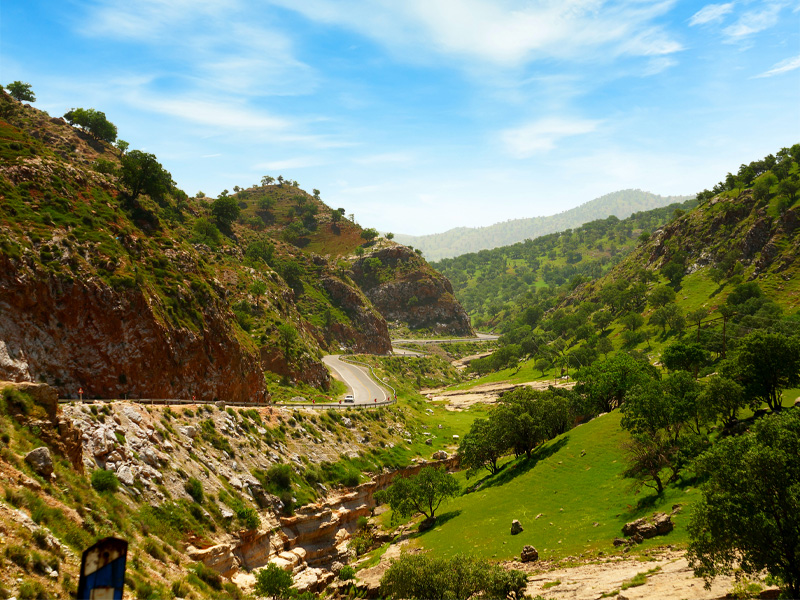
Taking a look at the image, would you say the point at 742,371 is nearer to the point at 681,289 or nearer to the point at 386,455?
the point at 386,455

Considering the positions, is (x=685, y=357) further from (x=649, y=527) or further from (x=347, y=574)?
(x=347, y=574)

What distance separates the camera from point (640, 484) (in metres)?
44.0

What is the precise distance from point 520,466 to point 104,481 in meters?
51.6

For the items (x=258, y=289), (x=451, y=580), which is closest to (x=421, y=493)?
(x=451, y=580)

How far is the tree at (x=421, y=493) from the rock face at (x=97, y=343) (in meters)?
28.6

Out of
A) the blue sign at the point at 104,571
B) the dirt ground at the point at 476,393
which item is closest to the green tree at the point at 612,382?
the dirt ground at the point at 476,393

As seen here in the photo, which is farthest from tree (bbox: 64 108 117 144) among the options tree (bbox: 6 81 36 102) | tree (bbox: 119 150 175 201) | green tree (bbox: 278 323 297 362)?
green tree (bbox: 278 323 297 362)

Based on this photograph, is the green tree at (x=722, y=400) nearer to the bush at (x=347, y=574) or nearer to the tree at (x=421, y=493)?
the tree at (x=421, y=493)

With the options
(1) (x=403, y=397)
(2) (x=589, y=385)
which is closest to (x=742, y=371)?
(2) (x=589, y=385)

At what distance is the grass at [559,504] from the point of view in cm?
4072

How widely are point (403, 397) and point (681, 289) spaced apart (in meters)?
110

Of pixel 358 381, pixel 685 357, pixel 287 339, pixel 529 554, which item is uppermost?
pixel 287 339

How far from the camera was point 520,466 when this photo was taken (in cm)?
6588

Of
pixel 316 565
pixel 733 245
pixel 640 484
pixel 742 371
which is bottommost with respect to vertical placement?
pixel 316 565
